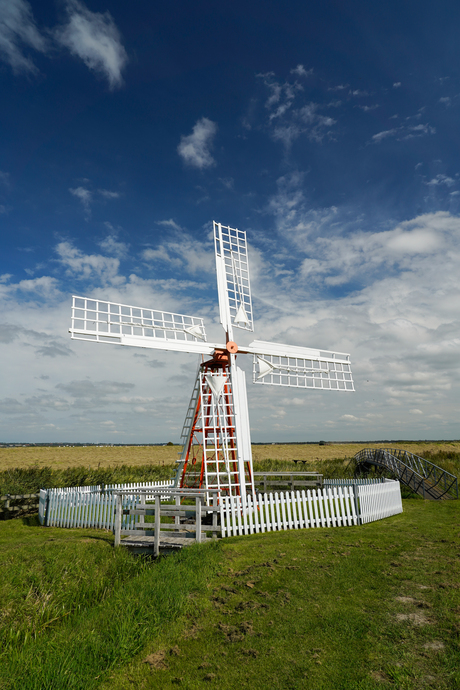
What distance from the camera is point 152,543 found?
384 inches

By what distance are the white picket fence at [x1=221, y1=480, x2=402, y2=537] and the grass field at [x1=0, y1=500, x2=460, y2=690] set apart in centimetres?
235

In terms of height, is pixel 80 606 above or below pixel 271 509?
below

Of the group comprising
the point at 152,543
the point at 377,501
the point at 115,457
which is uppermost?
the point at 115,457

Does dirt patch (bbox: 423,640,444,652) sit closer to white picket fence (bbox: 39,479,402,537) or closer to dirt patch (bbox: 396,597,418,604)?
dirt patch (bbox: 396,597,418,604)

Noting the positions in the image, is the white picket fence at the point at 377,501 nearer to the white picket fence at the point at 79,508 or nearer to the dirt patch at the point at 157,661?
the white picket fence at the point at 79,508

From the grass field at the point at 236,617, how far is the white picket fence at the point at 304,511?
7.72ft

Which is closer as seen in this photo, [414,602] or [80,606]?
[414,602]

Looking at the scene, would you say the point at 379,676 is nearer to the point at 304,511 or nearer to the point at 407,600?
the point at 407,600

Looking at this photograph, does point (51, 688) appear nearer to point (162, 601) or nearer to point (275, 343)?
point (162, 601)

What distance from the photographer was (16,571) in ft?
25.2

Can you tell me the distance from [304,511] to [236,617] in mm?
6936

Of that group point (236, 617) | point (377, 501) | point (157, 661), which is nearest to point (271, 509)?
point (377, 501)

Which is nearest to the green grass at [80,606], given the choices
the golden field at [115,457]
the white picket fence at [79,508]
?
the white picket fence at [79,508]

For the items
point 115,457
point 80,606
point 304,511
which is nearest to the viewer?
point 80,606
